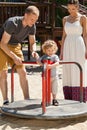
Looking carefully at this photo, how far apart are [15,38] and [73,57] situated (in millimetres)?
1074

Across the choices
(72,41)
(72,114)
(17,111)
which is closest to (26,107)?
(17,111)

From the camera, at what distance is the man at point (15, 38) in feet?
21.9

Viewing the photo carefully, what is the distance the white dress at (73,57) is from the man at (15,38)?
627 mm

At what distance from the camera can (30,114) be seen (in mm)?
6430

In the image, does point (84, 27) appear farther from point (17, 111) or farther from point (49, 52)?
point (17, 111)

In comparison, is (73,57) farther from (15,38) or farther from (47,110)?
(47,110)

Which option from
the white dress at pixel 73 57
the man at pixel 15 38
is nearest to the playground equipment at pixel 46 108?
the man at pixel 15 38

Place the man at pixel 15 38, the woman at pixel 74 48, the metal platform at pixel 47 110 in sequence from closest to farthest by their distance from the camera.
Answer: the metal platform at pixel 47 110 < the man at pixel 15 38 < the woman at pixel 74 48

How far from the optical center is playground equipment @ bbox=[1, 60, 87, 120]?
6385mm

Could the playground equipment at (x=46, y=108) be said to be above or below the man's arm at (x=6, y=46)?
below

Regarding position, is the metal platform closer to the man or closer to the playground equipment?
the playground equipment

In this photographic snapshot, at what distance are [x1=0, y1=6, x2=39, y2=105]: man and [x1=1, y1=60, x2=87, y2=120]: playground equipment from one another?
288 millimetres

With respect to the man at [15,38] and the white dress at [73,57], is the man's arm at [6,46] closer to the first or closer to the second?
the man at [15,38]

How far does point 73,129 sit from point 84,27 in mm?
1818
